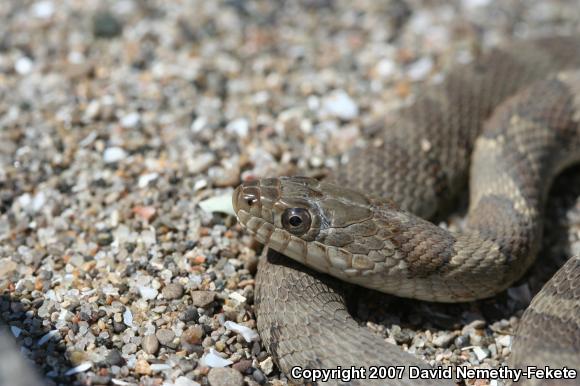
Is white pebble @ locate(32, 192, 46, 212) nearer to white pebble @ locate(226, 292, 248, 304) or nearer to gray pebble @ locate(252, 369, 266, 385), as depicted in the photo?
white pebble @ locate(226, 292, 248, 304)

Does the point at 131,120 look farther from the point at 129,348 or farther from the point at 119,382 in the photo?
the point at 119,382

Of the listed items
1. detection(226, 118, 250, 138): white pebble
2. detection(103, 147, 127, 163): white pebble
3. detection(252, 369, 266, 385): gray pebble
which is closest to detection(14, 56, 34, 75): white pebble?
detection(103, 147, 127, 163): white pebble

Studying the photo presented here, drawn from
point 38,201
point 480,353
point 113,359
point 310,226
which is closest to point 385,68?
point 310,226

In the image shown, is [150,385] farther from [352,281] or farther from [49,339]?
[352,281]

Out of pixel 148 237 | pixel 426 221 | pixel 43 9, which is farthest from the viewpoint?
pixel 43 9

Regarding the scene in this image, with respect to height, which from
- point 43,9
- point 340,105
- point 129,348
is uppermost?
point 43,9

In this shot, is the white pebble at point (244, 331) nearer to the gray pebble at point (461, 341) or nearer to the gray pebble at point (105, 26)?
the gray pebble at point (461, 341)
